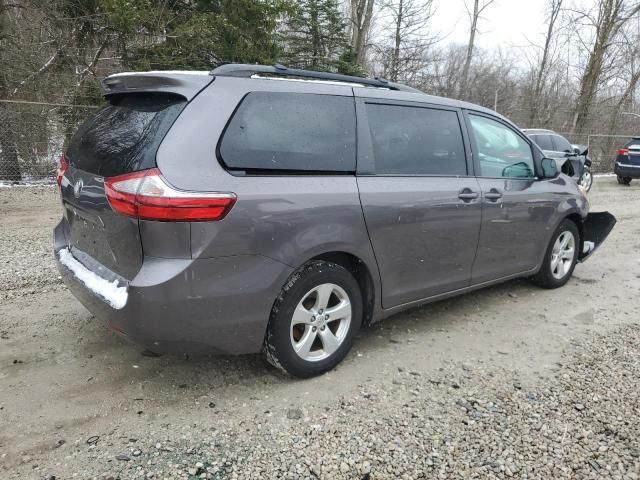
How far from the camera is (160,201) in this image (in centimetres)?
238

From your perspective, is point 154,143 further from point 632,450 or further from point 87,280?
point 632,450

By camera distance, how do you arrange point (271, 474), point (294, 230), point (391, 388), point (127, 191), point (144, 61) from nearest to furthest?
point (271, 474)
point (127, 191)
point (294, 230)
point (391, 388)
point (144, 61)

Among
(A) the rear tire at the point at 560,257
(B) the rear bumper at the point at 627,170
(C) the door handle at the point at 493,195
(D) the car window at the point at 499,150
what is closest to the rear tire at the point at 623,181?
(B) the rear bumper at the point at 627,170

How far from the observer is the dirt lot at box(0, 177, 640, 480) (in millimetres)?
2359

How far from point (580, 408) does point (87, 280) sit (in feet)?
9.55

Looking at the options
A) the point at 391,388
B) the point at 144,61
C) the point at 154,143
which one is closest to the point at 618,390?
the point at 391,388

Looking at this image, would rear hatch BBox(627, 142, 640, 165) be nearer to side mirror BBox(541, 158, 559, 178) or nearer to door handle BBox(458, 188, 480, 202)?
side mirror BBox(541, 158, 559, 178)

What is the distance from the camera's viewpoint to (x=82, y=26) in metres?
11.9

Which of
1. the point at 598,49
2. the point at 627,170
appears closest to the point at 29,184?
the point at 627,170

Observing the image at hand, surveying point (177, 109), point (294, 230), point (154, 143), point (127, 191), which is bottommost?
point (294, 230)

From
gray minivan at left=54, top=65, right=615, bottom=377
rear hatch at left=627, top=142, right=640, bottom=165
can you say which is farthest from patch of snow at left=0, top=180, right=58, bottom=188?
rear hatch at left=627, top=142, right=640, bottom=165

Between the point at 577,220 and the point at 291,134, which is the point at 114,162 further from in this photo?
the point at 577,220

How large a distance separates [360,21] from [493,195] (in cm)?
1925

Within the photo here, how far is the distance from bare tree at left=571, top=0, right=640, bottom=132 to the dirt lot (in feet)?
67.1
